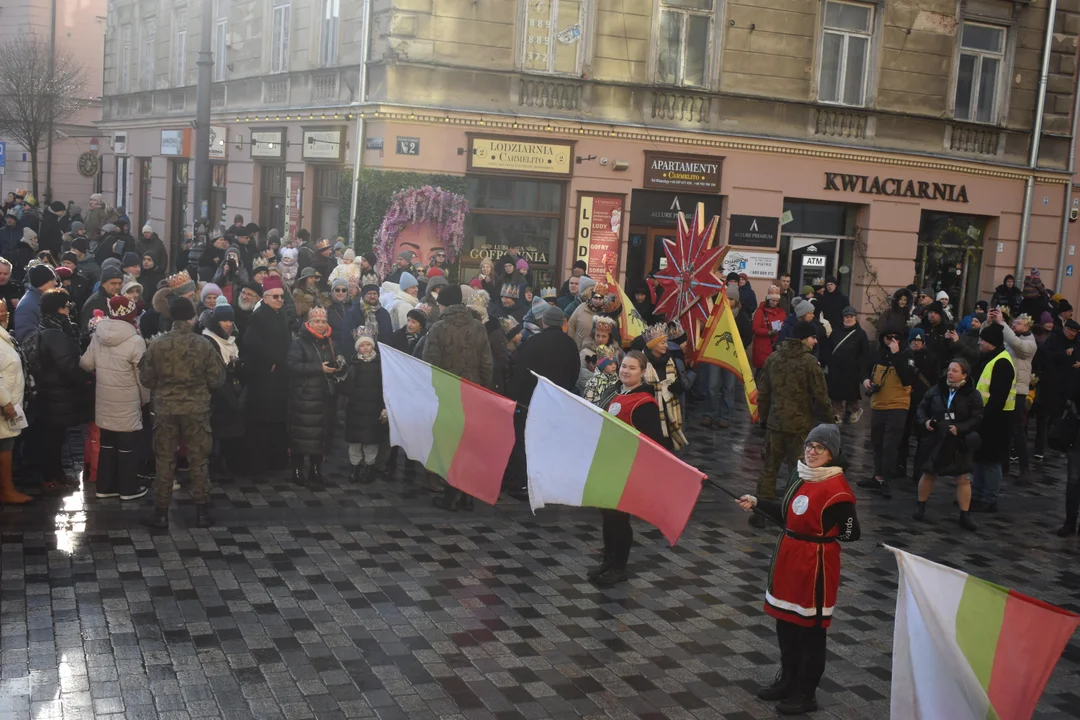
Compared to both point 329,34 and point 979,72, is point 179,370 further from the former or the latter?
point 979,72

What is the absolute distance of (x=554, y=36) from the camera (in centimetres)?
2186

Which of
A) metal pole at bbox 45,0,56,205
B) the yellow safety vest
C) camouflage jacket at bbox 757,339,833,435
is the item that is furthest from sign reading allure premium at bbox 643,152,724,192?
metal pole at bbox 45,0,56,205

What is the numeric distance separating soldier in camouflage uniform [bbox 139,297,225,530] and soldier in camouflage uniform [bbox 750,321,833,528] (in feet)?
16.3

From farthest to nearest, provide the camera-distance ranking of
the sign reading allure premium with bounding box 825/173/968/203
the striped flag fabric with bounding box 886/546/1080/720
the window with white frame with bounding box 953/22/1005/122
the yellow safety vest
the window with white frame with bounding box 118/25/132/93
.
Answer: the window with white frame with bounding box 118/25/132/93, the window with white frame with bounding box 953/22/1005/122, the sign reading allure premium with bounding box 825/173/968/203, the yellow safety vest, the striped flag fabric with bounding box 886/546/1080/720

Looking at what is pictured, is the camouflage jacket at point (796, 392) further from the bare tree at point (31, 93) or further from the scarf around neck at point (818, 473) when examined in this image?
the bare tree at point (31, 93)

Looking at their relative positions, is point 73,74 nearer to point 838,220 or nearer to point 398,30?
point 398,30

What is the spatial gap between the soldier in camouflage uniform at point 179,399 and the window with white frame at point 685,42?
14.5 m

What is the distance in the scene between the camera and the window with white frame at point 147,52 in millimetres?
35037

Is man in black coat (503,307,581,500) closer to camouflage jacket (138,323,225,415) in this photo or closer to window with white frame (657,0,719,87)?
camouflage jacket (138,323,225,415)

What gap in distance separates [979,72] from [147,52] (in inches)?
905

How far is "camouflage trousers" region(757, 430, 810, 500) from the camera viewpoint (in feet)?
37.4

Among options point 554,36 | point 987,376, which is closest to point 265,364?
point 987,376

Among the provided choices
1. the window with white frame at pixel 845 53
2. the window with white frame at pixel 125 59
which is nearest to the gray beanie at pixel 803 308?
the window with white frame at pixel 845 53

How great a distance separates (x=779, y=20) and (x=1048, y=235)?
26.9 ft
